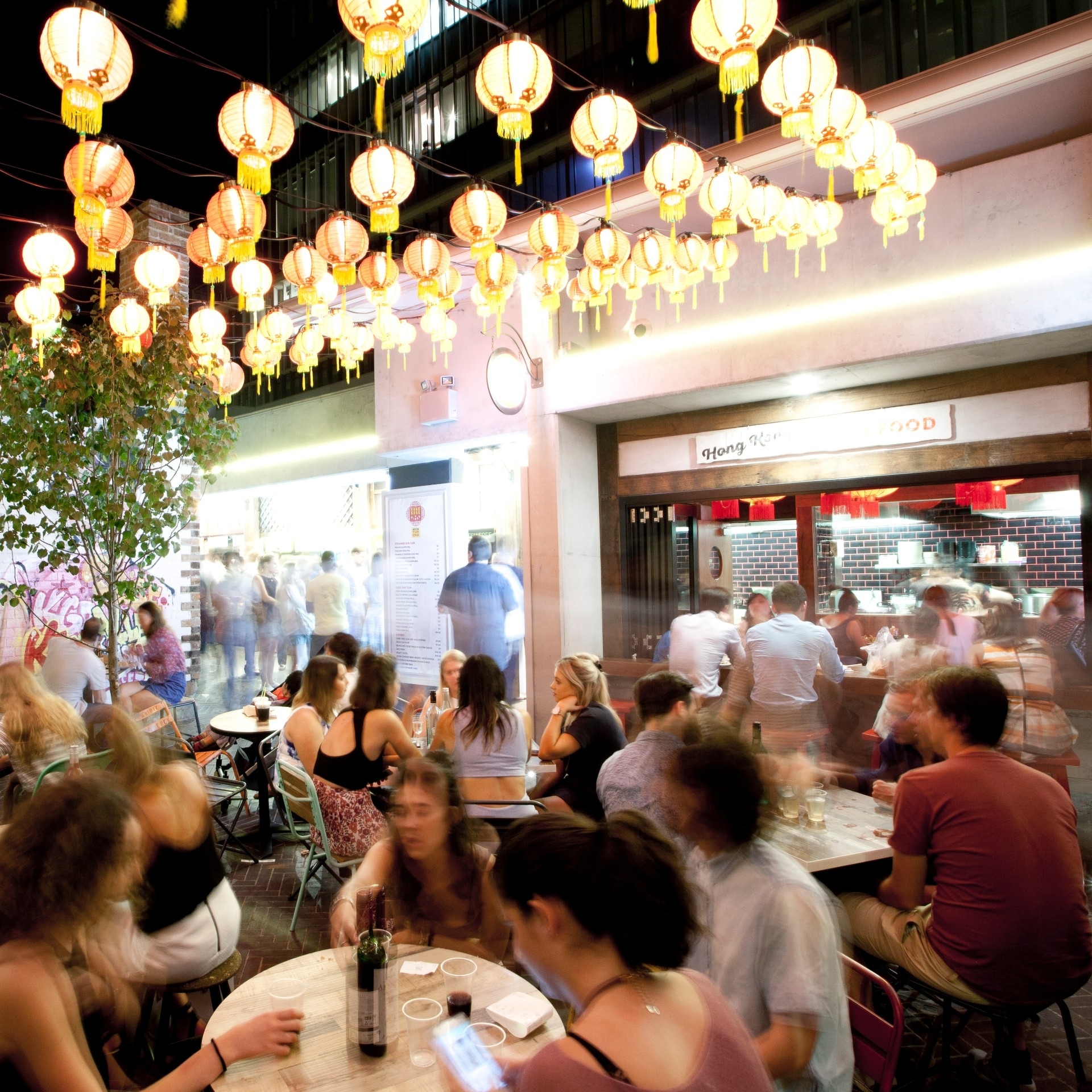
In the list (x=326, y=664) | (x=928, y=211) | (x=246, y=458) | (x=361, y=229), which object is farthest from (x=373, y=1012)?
(x=246, y=458)

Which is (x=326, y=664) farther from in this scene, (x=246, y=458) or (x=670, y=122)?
(x=246, y=458)

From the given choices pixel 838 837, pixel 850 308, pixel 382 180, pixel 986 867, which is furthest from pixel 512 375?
pixel 986 867

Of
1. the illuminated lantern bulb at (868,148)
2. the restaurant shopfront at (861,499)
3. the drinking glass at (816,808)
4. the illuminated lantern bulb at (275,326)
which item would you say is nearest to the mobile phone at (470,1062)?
the drinking glass at (816,808)

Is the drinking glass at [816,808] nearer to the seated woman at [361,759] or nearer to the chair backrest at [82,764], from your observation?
the seated woman at [361,759]

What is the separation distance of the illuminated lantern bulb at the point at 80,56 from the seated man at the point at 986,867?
4.09 m

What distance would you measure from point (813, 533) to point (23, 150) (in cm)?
870

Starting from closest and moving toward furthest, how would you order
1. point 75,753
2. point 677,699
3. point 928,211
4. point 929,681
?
point 929,681
point 677,699
point 75,753
point 928,211

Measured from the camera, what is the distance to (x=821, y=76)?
3656 mm

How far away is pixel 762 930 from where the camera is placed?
1.88 m

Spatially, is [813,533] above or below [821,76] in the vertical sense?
below

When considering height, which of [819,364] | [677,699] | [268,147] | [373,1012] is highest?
[268,147]

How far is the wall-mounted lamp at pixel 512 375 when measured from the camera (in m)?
7.99

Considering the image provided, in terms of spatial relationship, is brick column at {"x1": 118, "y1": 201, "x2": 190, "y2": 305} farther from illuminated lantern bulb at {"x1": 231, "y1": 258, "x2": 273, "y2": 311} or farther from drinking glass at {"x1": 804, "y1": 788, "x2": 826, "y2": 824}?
drinking glass at {"x1": 804, "y1": 788, "x2": 826, "y2": 824}

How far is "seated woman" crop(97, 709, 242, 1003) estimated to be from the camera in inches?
107
